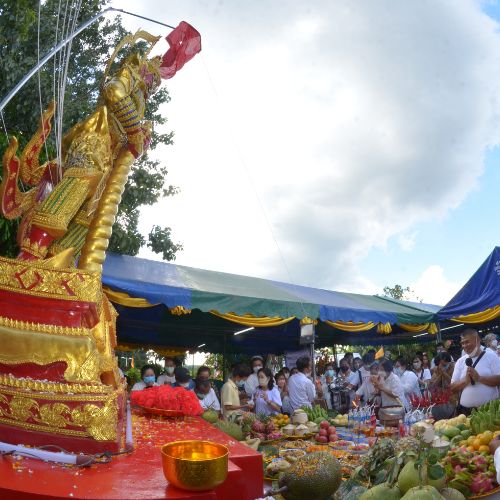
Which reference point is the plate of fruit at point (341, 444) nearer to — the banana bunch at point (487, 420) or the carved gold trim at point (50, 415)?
the banana bunch at point (487, 420)

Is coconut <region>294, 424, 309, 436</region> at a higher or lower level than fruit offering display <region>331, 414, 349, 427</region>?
higher

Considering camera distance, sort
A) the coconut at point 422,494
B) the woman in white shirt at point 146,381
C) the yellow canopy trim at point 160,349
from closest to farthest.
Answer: the coconut at point 422,494, the woman in white shirt at point 146,381, the yellow canopy trim at point 160,349

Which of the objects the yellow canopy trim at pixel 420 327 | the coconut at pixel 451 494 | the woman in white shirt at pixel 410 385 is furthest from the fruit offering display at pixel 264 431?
the yellow canopy trim at pixel 420 327

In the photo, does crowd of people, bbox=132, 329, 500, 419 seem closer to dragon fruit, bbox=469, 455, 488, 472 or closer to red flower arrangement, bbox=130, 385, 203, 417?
red flower arrangement, bbox=130, 385, 203, 417

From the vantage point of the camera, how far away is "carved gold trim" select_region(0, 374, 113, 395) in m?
2.82

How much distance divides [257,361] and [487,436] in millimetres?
6374

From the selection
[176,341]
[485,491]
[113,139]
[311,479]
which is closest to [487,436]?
[485,491]

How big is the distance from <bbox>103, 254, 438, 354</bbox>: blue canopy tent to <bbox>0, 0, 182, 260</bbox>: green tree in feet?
6.41

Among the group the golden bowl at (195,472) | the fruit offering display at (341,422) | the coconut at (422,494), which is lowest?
the fruit offering display at (341,422)

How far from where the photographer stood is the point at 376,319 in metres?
9.98

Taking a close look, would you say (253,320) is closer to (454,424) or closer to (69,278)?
(454,424)

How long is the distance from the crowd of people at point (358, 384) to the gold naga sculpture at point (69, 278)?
334cm

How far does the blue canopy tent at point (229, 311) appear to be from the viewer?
288 inches

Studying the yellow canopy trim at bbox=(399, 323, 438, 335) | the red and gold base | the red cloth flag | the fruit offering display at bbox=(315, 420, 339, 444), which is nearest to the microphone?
the fruit offering display at bbox=(315, 420, 339, 444)
